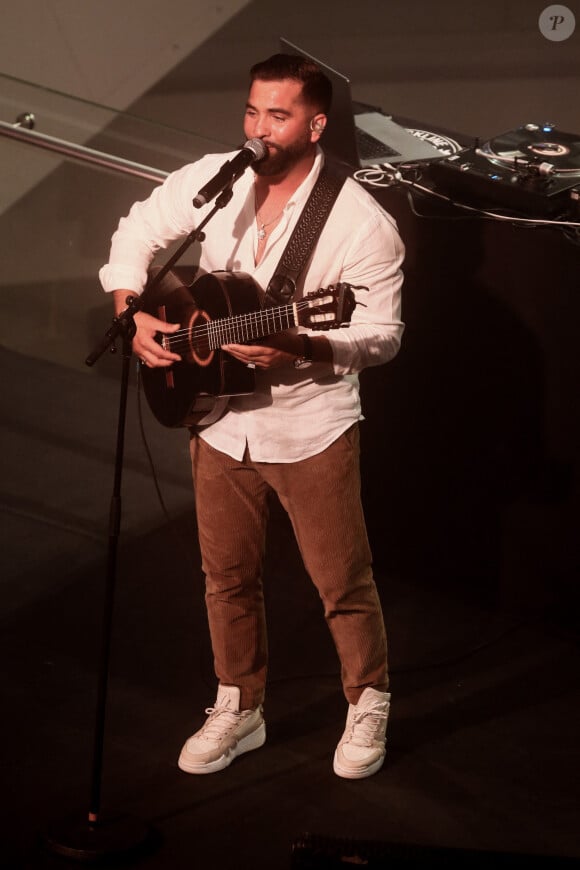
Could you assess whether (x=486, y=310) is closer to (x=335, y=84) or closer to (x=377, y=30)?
(x=335, y=84)

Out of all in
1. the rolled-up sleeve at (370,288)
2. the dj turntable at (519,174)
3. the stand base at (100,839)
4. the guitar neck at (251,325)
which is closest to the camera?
the guitar neck at (251,325)

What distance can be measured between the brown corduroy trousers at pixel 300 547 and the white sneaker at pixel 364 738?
31mm

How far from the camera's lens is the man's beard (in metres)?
2.78

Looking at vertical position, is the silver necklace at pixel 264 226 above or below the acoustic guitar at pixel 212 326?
above

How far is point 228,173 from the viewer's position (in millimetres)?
2566

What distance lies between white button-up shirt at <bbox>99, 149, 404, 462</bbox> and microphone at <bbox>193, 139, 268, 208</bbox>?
246 mm

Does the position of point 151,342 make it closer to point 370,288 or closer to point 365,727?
point 370,288

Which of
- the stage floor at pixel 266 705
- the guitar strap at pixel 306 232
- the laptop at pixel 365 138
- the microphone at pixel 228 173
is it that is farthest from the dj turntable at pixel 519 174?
the stage floor at pixel 266 705

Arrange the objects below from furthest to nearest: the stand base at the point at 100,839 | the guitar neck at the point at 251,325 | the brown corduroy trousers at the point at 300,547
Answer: the brown corduroy trousers at the point at 300,547, the stand base at the point at 100,839, the guitar neck at the point at 251,325

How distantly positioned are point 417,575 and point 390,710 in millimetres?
760

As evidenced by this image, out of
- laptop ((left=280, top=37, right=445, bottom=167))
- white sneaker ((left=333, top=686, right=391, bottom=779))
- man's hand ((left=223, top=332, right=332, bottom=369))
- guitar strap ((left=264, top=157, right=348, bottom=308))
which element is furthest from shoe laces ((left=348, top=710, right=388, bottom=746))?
laptop ((left=280, top=37, right=445, bottom=167))

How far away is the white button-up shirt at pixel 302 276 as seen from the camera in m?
2.84

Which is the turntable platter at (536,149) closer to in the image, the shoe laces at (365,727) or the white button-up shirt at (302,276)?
the white button-up shirt at (302,276)

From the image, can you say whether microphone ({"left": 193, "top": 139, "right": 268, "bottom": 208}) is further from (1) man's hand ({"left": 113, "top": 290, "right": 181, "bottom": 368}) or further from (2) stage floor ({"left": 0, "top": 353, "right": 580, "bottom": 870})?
(2) stage floor ({"left": 0, "top": 353, "right": 580, "bottom": 870})
